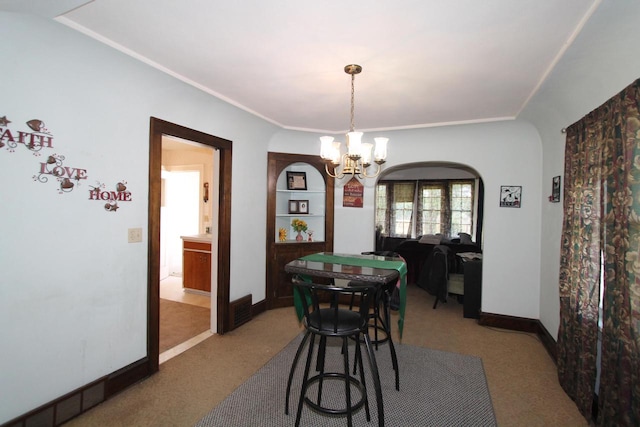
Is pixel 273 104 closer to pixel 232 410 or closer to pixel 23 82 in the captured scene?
pixel 23 82

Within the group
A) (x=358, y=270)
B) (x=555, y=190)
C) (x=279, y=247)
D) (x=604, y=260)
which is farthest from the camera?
(x=279, y=247)

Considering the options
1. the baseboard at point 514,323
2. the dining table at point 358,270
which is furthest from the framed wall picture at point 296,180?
the baseboard at point 514,323

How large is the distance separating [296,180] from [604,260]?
11.2ft

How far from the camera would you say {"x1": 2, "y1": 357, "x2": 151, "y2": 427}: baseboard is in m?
1.82

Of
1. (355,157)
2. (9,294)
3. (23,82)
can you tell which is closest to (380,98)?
(355,157)

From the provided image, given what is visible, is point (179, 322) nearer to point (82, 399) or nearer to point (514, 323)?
point (82, 399)

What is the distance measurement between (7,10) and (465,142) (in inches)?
161

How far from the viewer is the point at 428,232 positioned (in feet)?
27.3

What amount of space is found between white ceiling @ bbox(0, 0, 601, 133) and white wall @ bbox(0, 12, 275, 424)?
19 centimetres

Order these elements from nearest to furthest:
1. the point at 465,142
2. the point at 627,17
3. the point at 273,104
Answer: the point at 627,17
the point at 273,104
the point at 465,142

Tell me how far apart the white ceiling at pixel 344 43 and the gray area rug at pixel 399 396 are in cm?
244

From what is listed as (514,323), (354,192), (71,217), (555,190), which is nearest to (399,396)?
(514,323)

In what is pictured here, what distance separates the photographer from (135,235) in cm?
240

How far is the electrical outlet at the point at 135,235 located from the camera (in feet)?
7.77
